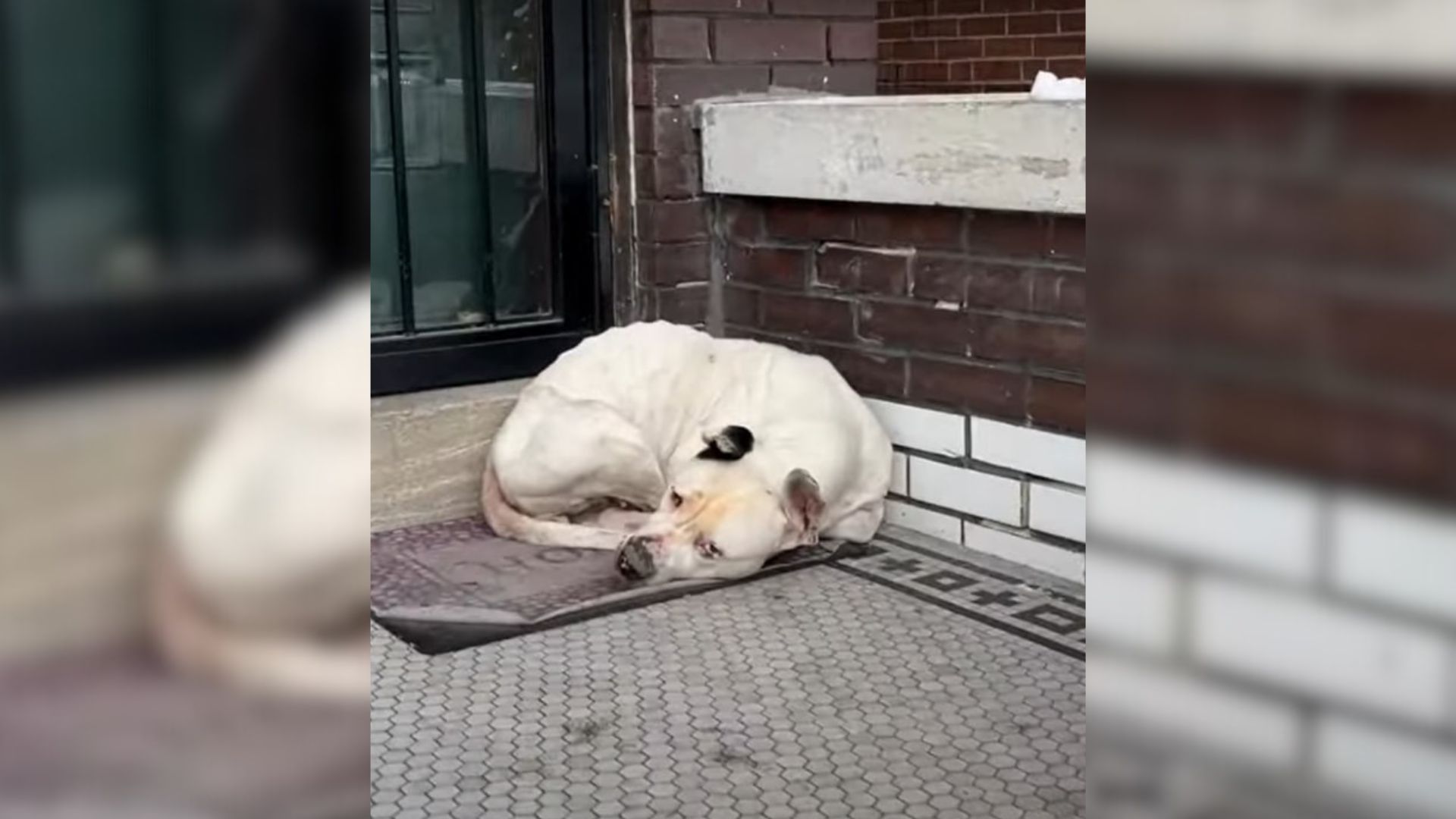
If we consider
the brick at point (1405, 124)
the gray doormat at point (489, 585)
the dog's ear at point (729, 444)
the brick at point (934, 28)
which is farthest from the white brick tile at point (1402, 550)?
the brick at point (934, 28)

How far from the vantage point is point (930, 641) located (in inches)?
79.4

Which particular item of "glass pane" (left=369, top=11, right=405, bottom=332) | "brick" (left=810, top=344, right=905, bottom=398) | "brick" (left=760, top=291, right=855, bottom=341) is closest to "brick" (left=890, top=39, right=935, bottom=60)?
"brick" (left=760, top=291, right=855, bottom=341)

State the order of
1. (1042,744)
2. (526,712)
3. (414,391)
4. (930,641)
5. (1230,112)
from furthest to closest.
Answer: (414,391)
(930,641)
(526,712)
(1042,744)
(1230,112)

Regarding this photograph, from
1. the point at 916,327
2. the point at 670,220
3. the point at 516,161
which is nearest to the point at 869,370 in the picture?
the point at 916,327

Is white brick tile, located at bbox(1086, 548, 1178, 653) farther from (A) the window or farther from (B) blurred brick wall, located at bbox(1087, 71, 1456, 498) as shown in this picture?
(A) the window

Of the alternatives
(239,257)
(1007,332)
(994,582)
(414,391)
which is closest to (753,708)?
(994,582)

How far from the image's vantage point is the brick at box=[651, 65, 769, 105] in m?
2.72

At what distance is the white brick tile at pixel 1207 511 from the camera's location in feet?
1.58

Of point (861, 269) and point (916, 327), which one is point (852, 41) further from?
point (916, 327)

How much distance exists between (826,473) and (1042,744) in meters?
0.78

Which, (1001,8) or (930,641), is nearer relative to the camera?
(930,641)

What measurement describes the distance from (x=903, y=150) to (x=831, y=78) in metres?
0.59

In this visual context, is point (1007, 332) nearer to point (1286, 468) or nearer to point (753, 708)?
point (753, 708)

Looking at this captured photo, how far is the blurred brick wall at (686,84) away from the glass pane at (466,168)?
0.63ft
